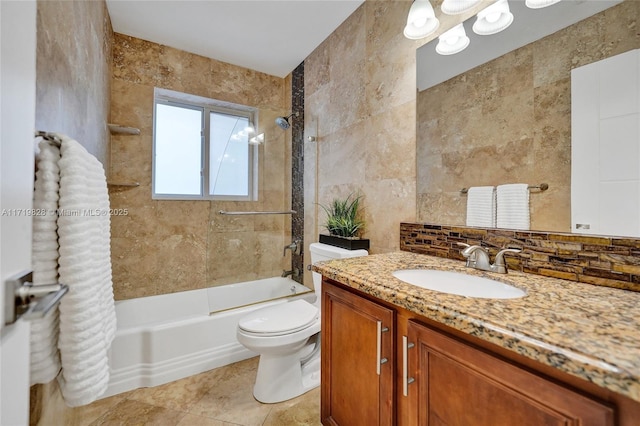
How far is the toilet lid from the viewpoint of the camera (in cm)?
148

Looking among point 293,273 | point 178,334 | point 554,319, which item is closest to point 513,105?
point 554,319

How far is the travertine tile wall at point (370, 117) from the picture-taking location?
1569mm

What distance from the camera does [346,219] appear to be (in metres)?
1.91

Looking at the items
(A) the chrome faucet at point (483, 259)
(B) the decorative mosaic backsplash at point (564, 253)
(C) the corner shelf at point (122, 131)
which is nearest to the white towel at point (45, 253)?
(A) the chrome faucet at point (483, 259)

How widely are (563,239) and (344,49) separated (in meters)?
1.86

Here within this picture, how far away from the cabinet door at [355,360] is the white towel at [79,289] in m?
0.77

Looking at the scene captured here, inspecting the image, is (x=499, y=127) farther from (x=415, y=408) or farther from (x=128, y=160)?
(x=128, y=160)

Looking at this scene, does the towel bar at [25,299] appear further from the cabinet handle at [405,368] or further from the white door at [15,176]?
the cabinet handle at [405,368]

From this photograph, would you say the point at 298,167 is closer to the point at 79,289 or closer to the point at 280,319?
the point at 280,319

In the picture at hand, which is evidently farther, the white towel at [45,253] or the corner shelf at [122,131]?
the corner shelf at [122,131]

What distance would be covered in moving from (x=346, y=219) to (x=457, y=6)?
4.23 ft

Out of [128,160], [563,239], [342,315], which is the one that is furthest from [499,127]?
[128,160]

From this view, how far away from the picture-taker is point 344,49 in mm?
2039

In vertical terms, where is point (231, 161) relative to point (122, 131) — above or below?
below
